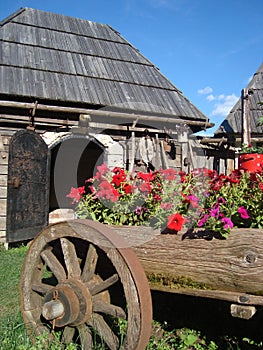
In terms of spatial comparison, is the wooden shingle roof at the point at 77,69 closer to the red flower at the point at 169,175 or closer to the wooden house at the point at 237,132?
the wooden house at the point at 237,132

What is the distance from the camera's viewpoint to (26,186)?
6.34 m

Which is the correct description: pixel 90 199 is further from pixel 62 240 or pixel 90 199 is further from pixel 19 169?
pixel 19 169

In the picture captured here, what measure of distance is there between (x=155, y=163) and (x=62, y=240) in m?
5.38

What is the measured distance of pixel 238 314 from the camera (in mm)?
1707

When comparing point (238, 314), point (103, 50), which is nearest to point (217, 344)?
point (238, 314)

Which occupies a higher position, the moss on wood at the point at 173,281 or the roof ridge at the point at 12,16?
the roof ridge at the point at 12,16

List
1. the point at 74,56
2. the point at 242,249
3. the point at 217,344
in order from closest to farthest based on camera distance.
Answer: the point at 242,249, the point at 217,344, the point at 74,56

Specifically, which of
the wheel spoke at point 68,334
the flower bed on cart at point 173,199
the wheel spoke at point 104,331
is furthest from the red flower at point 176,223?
the wheel spoke at point 68,334

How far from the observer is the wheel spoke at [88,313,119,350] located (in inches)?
76.7

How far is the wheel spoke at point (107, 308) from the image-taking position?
1.94 meters

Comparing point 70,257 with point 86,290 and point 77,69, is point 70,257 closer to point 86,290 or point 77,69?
point 86,290

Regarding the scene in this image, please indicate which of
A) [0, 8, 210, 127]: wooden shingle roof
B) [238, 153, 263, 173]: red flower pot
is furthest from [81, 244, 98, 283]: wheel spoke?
[0, 8, 210, 127]: wooden shingle roof

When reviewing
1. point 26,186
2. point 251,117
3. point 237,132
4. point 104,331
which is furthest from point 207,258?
point 251,117

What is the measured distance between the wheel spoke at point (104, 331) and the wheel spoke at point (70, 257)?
28cm
